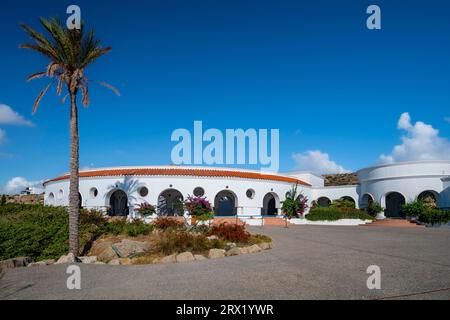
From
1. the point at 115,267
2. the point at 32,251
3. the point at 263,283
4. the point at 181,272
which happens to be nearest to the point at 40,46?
the point at 32,251

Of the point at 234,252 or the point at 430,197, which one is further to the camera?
the point at 430,197

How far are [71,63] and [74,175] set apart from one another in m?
4.84

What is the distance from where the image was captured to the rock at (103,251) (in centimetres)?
1127

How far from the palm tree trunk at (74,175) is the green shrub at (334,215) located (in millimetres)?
23424

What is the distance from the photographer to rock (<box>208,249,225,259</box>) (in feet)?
33.2

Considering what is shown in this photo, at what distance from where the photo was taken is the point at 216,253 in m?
10.2

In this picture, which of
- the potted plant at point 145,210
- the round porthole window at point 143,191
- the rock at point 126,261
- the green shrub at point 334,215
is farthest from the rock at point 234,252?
the green shrub at point 334,215

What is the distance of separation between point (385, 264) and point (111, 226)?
13.3m

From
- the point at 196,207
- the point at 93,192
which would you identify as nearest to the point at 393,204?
the point at 196,207

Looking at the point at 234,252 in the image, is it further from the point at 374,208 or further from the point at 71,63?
the point at 374,208

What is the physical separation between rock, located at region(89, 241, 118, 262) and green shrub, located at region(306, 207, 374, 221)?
2190 cm

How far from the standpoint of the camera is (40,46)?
509 inches

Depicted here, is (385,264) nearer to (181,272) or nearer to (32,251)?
(181,272)

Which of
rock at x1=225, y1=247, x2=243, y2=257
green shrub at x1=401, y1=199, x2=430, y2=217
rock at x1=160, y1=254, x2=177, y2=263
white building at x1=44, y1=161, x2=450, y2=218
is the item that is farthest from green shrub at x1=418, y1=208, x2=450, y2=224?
rock at x1=160, y1=254, x2=177, y2=263
